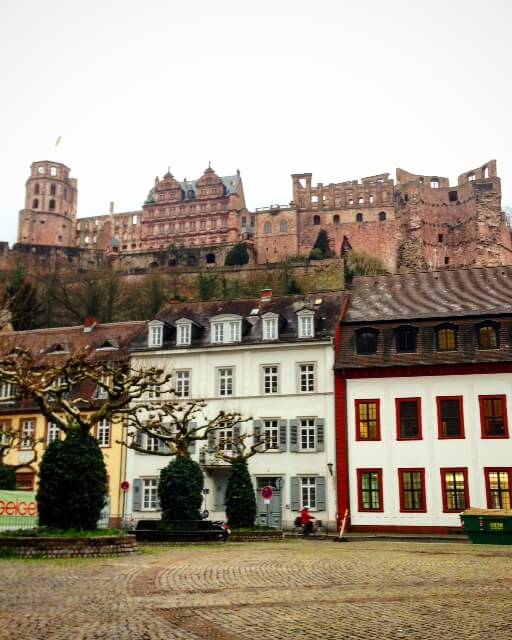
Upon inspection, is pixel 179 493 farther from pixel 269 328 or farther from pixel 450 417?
pixel 450 417

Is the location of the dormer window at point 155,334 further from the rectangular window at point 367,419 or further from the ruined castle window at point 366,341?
the rectangular window at point 367,419

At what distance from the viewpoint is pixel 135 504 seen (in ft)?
131

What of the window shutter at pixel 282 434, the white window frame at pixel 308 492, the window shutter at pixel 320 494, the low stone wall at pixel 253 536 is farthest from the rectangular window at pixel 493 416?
the low stone wall at pixel 253 536

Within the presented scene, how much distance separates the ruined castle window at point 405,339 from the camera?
3728 cm

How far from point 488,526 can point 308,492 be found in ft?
40.1

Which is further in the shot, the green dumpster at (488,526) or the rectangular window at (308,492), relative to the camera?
the rectangular window at (308,492)

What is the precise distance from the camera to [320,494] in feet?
121

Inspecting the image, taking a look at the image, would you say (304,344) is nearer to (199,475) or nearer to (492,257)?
(199,475)

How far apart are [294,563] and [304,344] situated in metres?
21.2

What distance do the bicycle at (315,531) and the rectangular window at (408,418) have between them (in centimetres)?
554

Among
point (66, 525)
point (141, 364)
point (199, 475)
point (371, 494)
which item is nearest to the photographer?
point (66, 525)

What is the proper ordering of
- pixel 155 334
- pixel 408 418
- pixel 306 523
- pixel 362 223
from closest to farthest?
pixel 306 523, pixel 408 418, pixel 155 334, pixel 362 223

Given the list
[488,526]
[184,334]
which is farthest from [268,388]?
[488,526]

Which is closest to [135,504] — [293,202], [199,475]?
[199,475]
